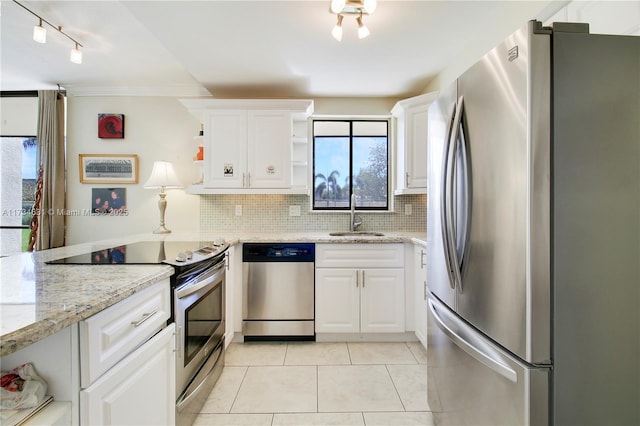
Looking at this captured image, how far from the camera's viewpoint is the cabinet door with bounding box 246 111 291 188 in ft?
9.34

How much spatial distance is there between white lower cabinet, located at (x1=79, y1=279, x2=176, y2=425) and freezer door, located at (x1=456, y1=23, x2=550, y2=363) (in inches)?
50.5

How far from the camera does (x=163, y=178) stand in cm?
288

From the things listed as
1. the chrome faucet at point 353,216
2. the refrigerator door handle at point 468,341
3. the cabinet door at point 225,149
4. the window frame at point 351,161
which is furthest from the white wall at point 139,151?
the refrigerator door handle at point 468,341

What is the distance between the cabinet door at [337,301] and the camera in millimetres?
2592

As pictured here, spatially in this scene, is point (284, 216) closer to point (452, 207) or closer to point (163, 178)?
point (163, 178)

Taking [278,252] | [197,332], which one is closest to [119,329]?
[197,332]

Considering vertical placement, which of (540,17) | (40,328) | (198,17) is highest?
(198,17)

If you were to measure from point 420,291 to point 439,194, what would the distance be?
134cm

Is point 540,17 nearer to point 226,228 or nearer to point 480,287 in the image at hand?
point 480,287

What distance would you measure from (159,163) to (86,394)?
2.53 meters

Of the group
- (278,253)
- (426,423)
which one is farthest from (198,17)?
(426,423)

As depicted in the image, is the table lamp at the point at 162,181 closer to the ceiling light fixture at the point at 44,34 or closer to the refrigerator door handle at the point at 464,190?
the ceiling light fixture at the point at 44,34

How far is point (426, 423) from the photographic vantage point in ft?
5.28

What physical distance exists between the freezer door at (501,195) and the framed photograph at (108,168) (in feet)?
11.0
